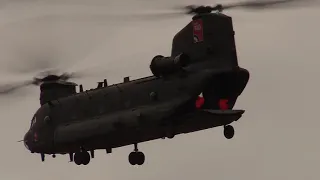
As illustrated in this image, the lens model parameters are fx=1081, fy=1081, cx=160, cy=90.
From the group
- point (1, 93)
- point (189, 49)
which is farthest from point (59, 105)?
point (189, 49)

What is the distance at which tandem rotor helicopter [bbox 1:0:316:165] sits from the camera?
54.8 meters

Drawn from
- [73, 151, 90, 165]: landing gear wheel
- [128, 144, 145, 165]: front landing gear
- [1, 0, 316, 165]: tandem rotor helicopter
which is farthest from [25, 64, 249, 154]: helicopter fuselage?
[128, 144, 145, 165]: front landing gear

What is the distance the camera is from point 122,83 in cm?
5941

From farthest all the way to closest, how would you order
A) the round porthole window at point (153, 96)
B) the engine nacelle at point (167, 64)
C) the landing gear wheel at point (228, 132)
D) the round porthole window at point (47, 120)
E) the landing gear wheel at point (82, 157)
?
the round porthole window at point (47, 120) < the landing gear wheel at point (82, 157) < the round porthole window at point (153, 96) < the landing gear wheel at point (228, 132) < the engine nacelle at point (167, 64)

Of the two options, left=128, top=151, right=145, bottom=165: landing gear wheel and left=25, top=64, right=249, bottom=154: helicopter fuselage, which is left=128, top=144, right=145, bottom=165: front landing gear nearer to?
left=128, top=151, right=145, bottom=165: landing gear wheel

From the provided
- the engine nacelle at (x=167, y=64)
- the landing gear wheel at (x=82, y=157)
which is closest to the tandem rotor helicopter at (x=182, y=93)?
the engine nacelle at (x=167, y=64)

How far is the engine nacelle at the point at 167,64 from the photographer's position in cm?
5538

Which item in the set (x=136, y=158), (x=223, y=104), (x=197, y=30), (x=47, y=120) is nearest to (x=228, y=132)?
(x=223, y=104)

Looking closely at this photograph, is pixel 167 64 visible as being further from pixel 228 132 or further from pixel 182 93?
pixel 228 132

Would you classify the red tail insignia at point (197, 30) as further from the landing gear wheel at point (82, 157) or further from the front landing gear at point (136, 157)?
the landing gear wheel at point (82, 157)

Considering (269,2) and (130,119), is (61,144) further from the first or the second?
(269,2)

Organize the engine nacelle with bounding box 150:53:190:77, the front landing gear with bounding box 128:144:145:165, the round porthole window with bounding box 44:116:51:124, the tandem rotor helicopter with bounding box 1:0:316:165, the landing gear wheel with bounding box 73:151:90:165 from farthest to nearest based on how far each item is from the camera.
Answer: the round porthole window with bounding box 44:116:51:124 → the landing gear wheel with bounding box 73:151:90:165 → the front landing gear with bounding box 128:144:145:165 → the engine nacelle with bounding box 150:53:190:77 → the tandem rotor helicopter with bounding box 1:0:316:165

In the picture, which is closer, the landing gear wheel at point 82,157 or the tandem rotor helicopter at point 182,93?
the tandem rotor helicopter at point 182,93

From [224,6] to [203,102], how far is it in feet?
16.7
